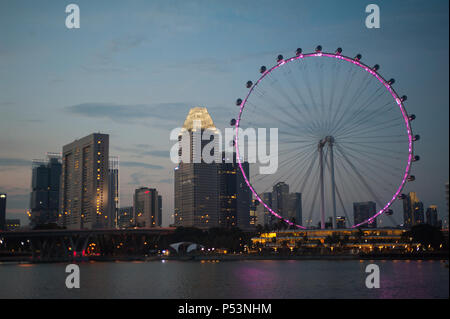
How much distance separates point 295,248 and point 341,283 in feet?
279

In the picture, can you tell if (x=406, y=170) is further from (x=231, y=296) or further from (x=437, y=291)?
(x=231, y=296)

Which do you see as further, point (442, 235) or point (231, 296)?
point (442, 235)

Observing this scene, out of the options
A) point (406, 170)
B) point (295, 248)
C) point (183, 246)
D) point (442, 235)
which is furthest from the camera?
point (183, 246)

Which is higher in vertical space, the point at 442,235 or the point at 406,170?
the point at 406,170

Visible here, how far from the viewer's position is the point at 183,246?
178m

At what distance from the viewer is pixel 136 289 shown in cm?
6338

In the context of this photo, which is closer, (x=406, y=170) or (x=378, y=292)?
(x=378, y=292)

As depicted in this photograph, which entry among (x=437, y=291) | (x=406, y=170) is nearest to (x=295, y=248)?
(x=406, y=170)

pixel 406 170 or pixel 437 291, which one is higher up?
pixel 406 170
